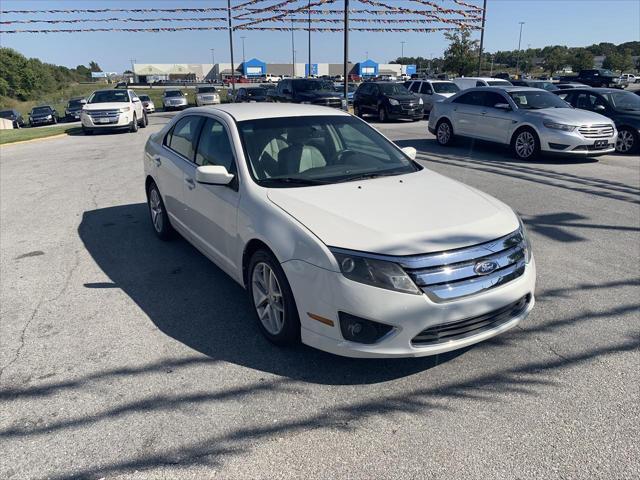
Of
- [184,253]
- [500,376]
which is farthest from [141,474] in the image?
[184,253]

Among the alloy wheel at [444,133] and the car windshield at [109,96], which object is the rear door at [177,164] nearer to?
the alloy wheel at [444,133]

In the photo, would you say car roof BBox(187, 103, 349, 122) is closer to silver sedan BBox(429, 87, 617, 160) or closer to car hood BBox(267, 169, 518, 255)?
car hood BBox(267, 169, 518, 255)

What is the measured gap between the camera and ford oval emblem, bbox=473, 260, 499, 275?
3.13 meters

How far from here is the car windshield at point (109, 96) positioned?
19359 mm

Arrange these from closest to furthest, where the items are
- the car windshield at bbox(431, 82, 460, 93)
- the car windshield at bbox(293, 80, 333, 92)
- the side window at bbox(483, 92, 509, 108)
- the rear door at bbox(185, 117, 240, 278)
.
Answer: the rear door at bbox(185, 117, 240, 278)
the side window at bbox(483, 92, 509, 108)
the car windshield at bbox(431, 82, 460, 93)
the car windshield at bbox(293, 80, 333, 92)

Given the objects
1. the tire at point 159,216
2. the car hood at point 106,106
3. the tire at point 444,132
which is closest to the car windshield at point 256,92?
the car hood at point 106,106

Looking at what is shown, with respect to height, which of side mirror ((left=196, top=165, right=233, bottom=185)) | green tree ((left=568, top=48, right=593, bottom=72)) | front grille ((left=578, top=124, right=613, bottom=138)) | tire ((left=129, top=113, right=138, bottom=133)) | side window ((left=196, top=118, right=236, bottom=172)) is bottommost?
tire ((left=129, top=113, right=138, bottom=133))

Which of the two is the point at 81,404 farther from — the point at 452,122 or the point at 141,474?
the point at 452,122

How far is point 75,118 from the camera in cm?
3416

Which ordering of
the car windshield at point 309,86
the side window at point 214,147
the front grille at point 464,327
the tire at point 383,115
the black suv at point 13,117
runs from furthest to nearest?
1. the black suv at point 13,117
2. the car windshield at point 309,86
3. the tire at point 383,115
4. the side window at point 214,147
5. the front grille at point 464,327

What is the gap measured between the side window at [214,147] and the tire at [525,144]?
8485 millimetres

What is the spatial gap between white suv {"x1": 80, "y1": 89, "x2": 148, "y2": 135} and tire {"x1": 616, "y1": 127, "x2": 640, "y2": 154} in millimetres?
15545

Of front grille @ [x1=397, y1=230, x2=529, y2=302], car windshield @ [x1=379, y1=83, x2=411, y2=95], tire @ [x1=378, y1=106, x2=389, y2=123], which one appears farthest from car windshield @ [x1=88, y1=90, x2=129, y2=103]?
front grille @ [x1=397, y1=230, x2=529, y2=302]

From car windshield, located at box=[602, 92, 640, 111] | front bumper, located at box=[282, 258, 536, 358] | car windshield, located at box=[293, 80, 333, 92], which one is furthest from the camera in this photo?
car windshield, located at box=[293, 80, 333, 92]
